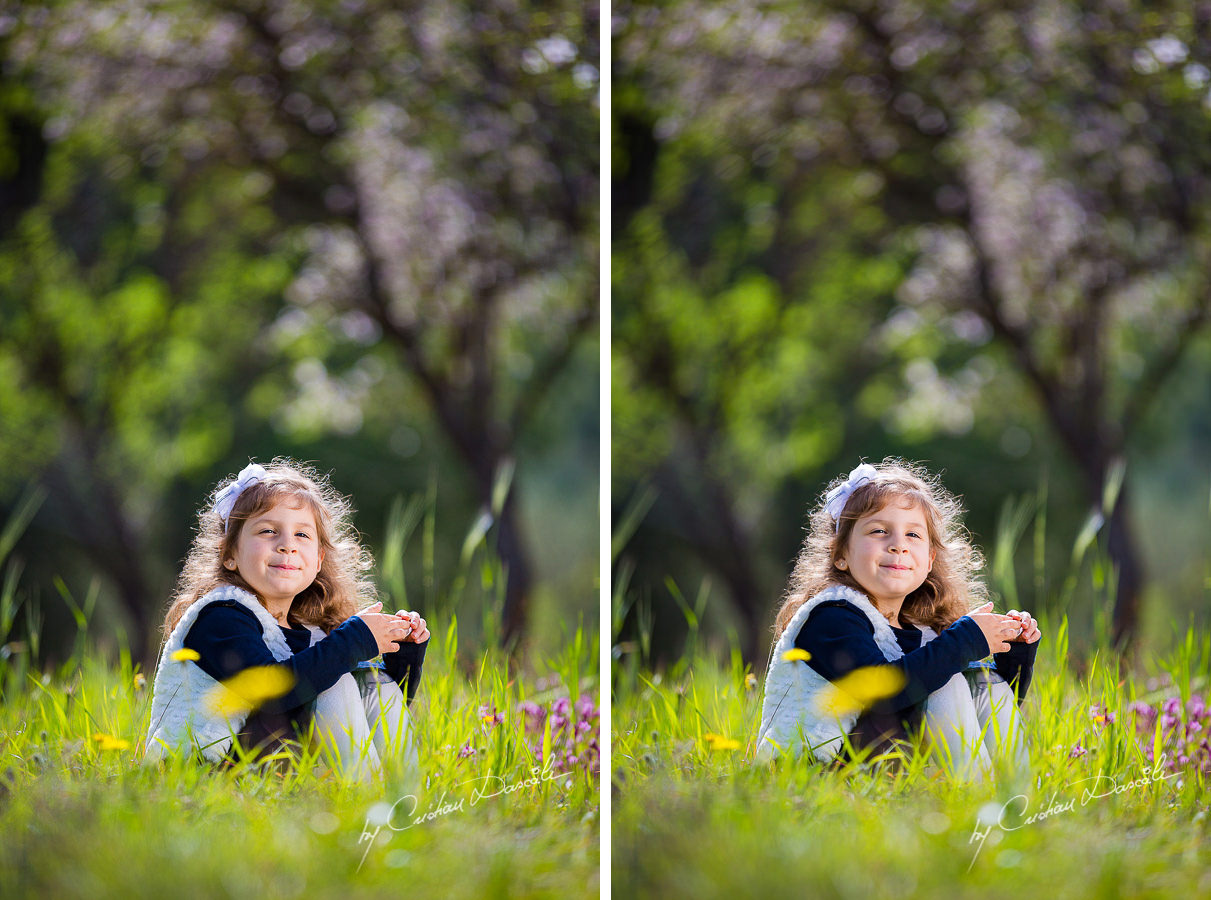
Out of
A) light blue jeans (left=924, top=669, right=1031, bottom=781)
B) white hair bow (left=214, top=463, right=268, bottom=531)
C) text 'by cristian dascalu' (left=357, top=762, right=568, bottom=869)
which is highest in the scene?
white hair bow (left=214, top=463, right=268, bottom=531)

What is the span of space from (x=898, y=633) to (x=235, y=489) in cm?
147

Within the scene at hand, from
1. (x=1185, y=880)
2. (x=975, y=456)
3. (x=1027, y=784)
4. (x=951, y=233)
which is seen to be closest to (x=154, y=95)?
(x=951, y=233)

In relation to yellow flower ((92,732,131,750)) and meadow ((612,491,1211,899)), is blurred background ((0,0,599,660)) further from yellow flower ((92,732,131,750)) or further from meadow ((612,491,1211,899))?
meadow ((612,491,1211,899))

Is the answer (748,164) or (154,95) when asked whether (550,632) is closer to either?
(748,164)

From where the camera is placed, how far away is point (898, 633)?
2.19 m

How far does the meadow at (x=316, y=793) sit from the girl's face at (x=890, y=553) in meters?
0.65

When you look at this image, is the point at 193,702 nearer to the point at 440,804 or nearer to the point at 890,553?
the point at 440,804

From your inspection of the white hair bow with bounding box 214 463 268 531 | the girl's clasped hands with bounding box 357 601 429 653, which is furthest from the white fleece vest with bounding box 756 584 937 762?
the white hair bow with bounding box 214 463 268 531

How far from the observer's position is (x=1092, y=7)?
2.36 metres

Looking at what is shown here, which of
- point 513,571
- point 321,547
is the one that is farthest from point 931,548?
point 321,547

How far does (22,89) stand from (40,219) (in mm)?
298

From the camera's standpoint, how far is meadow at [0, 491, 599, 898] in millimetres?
2096

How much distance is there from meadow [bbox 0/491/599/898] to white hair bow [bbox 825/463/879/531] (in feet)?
2.09

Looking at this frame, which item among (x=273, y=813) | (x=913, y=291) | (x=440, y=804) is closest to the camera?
(x=273, y=813)
